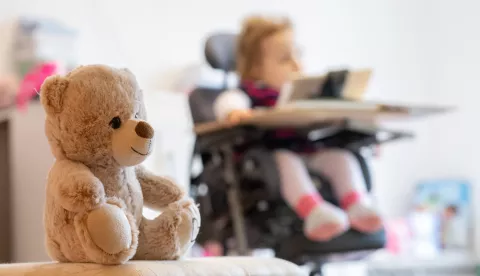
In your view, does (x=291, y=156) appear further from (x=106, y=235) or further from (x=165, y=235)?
(x=106, y=235)

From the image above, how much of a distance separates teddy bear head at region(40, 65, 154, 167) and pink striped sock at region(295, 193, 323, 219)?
3.09 feet

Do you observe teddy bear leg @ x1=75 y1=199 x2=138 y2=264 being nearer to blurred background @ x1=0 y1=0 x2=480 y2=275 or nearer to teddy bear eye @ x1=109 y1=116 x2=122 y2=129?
teddy bear eye @ x1=109 y1=116 x2=122 y2=129

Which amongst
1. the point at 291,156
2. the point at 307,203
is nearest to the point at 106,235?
the point at 307,203

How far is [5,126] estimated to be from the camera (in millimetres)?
2145

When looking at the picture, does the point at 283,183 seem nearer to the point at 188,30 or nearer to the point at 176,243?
the point at 176,243

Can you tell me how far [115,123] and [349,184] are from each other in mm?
1116

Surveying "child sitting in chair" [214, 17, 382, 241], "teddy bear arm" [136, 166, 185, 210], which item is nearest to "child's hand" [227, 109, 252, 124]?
"child sitting in chair" [214, 17, 382, 241]

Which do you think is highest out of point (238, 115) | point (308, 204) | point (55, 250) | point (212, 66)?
point (212, 66)

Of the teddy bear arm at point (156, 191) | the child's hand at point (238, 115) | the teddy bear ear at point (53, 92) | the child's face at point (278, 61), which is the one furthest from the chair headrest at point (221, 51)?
the teddy bear ear at point (53, 92)

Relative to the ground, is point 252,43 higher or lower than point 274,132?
higher

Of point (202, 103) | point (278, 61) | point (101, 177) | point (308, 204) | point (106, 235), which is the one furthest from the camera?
point (278, 61)

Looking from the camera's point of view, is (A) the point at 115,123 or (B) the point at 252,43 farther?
(B) the point at 252,43

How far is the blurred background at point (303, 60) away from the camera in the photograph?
81.2 inches

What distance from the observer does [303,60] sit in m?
3.09
